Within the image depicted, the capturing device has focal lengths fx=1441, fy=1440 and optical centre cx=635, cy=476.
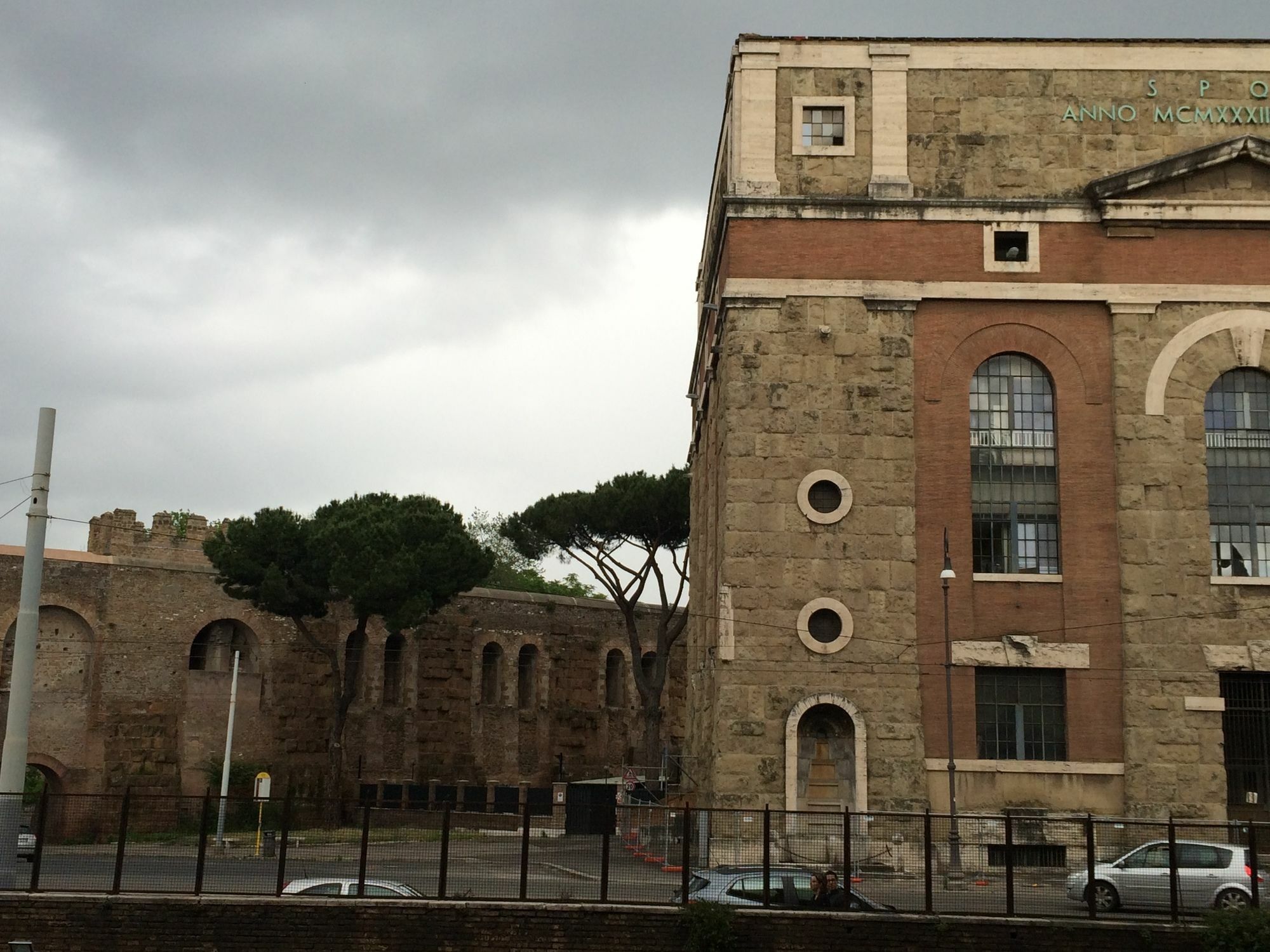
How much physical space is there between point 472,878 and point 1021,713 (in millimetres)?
14253

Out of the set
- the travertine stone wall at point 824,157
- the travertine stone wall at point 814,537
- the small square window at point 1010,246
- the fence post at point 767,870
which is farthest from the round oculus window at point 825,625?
the fence post at point 767,870

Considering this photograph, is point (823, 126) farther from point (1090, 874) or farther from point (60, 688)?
point (60, 688)

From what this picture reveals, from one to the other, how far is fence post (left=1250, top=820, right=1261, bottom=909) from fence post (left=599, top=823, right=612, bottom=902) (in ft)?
27.4

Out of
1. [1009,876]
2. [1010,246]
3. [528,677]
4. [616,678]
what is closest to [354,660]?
[528,677]

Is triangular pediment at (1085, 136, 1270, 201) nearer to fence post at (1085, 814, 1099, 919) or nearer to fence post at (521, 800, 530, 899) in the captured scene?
fence post at (1085, 814, 1099, 919)

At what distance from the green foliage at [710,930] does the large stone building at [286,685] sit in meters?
26.8

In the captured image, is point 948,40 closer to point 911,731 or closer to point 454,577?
point 911,731

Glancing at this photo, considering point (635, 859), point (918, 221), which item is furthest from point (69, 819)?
point (918, 221)

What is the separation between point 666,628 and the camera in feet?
186

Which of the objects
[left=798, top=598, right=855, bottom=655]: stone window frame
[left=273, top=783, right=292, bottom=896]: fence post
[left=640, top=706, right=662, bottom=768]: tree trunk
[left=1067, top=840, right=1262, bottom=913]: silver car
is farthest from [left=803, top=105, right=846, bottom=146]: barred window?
[left=640, top=706, right=662, bottom=768]: tree trunk

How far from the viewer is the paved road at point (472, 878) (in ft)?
63.4

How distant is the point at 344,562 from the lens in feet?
152

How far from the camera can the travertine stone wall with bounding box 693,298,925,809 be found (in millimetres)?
29141

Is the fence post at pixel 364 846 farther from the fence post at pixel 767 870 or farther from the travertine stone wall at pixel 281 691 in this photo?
the travertine stone wall at pixel 281 691
